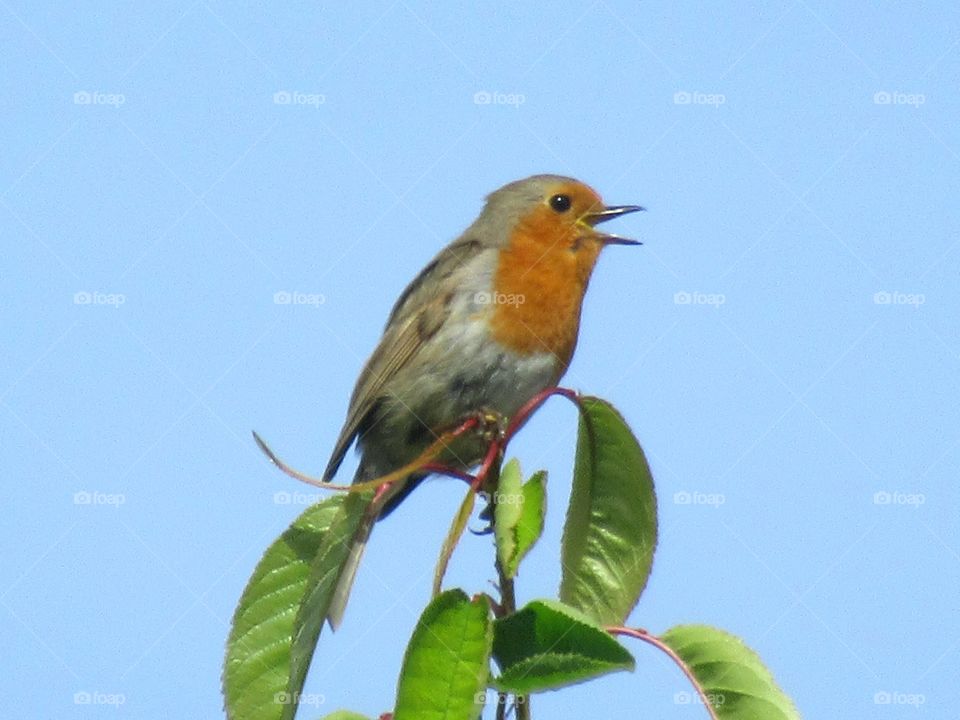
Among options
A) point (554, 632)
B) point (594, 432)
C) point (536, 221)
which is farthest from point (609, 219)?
point (554, 632)

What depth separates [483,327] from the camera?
6051 millimetres

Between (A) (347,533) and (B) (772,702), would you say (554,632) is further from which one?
(A) (347,533)

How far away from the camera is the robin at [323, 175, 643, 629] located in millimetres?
5988

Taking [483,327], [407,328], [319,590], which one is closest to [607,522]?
[319,590]

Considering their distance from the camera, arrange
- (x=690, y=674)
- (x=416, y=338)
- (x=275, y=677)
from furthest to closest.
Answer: (x=416, y=338)
(x=275, y=677)
(x=690, y=674)

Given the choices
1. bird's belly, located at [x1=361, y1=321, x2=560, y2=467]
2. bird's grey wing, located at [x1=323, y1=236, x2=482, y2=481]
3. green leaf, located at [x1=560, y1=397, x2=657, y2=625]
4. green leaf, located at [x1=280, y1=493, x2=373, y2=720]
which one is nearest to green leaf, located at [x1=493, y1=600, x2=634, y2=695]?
green leaf, located at [x1=280, y1=493, x2=373, y2=720]

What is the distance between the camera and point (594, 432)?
3676mm

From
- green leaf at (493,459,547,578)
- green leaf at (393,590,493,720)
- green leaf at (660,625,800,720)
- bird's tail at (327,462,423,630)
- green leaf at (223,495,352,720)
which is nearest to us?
green leaf at (393,590,493,720)

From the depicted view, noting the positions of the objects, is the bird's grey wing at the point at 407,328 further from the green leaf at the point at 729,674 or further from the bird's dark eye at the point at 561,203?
the green leaf at the point at 729,674

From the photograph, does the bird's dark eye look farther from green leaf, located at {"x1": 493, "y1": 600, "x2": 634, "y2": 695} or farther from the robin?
green leaf, located at {"x1": 493, "y1": 600, "x2": 634, "y2": 695}

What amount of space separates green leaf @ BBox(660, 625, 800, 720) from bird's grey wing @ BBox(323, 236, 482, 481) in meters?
3.16

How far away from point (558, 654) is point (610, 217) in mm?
3941

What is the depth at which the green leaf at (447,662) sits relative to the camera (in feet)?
9.00

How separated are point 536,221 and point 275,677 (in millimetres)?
3695
